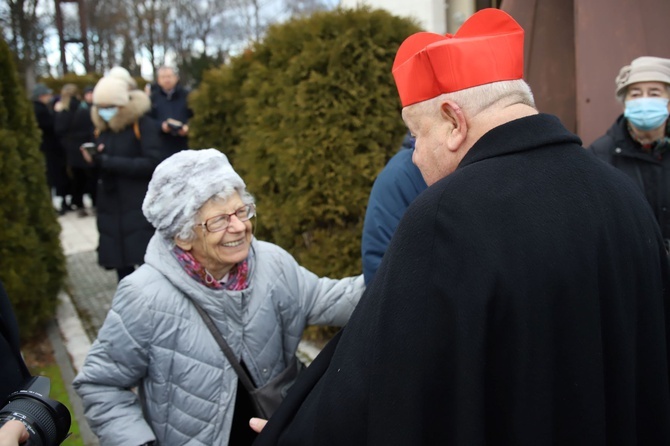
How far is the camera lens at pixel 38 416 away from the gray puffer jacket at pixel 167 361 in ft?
1.01

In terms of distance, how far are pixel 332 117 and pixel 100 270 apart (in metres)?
4.66

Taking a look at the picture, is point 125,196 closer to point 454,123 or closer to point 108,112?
point 108,112

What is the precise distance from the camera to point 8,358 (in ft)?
6.72

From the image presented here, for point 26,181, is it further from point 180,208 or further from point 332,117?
point 180,208

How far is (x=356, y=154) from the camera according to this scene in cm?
459

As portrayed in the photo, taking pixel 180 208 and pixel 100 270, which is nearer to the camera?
pixel 180 208

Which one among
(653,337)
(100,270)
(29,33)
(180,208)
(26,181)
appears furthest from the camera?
(29,33)

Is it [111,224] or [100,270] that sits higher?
[111,224]

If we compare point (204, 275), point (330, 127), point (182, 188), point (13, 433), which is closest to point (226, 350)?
point (204, 275)

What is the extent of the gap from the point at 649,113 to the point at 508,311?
2.59 meters

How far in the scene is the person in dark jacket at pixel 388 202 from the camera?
281cm

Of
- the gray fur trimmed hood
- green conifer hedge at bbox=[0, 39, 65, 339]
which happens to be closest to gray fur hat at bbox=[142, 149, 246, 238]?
green conifer hedge at bbox=[0, 39, 65, 339]

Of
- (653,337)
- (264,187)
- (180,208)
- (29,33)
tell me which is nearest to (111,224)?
(264,187)

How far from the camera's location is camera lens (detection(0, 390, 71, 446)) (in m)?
1.80
